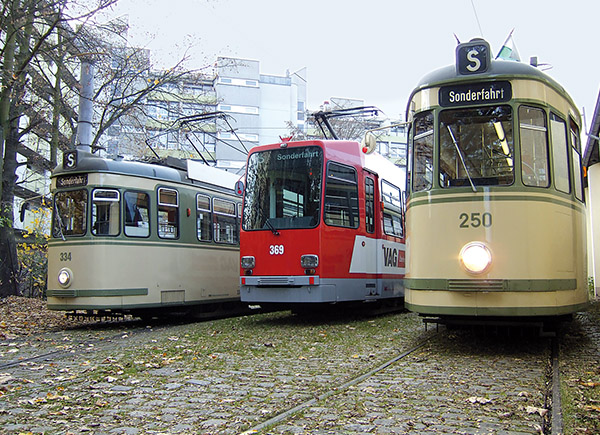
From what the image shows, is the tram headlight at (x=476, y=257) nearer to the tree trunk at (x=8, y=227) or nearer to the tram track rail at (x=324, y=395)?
the tram track rail at (x=324, y=395)

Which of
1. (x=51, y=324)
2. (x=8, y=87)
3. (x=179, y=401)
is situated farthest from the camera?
(x=8, y=87)

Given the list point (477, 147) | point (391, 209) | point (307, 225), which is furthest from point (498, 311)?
point (391, 209)

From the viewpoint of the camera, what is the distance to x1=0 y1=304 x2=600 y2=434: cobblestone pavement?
16.1 feet

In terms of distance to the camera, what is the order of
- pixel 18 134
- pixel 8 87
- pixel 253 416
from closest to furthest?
pixel 253 416 → pixel 8 87 → pixel 18 134

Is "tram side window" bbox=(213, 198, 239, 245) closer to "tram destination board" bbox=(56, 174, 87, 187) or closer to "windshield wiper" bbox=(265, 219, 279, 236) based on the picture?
"windshield wiper" bbox=(265, 219, 279, 236)

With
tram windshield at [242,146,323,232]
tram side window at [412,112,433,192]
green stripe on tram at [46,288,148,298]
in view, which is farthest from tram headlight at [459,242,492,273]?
green stripe on tram at [46,288,148,298]

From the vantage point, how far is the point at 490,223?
768cm

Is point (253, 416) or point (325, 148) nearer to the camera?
point (253, 416)

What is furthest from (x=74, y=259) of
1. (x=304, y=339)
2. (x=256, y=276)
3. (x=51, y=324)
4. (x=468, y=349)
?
(x=468, y=349)

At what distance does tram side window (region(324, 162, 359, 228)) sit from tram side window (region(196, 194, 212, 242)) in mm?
3691

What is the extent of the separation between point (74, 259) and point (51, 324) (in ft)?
7.70

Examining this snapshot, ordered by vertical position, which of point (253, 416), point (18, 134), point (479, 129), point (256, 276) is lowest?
point (253, 416)

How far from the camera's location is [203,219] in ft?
46.6

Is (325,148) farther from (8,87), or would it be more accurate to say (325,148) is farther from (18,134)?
(18,134)
